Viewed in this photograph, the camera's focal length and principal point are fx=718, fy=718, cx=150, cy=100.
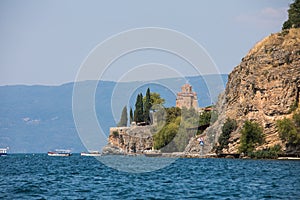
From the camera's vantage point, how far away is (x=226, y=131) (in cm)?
11806

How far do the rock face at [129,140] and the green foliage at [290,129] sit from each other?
6293cm

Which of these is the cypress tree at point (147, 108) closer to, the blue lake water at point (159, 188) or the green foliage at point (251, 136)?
the green foliage at point (251, 136)

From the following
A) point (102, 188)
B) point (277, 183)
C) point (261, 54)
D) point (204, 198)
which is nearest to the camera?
point (204, 198)

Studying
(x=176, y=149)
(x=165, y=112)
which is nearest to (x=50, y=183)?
(x=176, y=149)

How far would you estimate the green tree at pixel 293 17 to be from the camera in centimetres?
12950

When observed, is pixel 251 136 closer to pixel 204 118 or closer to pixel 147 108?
pixel 204 118

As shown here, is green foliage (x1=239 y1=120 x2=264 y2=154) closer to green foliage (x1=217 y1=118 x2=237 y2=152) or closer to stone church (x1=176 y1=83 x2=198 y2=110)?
green foliage (x1=217 y1=118 x2=237 y2=152)

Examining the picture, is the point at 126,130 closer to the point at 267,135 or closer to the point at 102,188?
the point at 267,135

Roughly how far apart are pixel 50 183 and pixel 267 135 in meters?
62.2

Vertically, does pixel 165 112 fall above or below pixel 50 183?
above

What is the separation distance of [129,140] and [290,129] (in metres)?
86.1

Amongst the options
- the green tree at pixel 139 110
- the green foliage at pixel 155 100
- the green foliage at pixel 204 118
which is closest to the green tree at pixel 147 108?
the green tree at pixel 139 110

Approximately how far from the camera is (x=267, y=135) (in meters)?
112

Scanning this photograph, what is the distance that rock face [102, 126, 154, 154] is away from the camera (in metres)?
172
